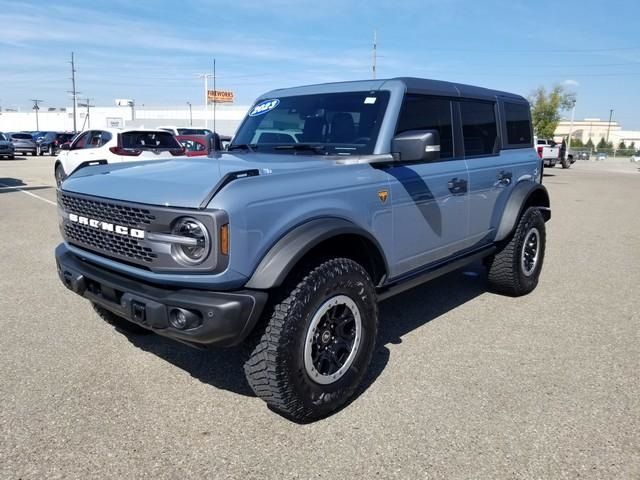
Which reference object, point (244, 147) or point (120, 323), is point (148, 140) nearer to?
point (244, 147)

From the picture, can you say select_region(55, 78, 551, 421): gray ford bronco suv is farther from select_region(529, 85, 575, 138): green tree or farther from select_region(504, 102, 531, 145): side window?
select_region(529, 85, 575, 138): green tree

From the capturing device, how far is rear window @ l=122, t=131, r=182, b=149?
12.1 meters

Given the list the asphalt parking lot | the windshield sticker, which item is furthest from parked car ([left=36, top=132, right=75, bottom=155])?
the windshield sticker

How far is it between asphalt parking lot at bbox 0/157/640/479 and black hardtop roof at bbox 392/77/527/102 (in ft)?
6.33

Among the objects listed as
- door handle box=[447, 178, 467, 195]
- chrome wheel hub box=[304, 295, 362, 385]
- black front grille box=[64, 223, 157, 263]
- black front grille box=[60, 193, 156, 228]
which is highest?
door handle box=[447, 178, 467, 195]

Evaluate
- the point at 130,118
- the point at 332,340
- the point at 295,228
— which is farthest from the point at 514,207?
the point at 130,118

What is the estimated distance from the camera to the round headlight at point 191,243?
2568 mm

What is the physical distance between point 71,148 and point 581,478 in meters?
13.8

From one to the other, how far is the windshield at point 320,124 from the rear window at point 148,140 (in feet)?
27.9

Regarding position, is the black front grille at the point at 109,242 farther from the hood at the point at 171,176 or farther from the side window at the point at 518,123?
the side window at the point at 518,123

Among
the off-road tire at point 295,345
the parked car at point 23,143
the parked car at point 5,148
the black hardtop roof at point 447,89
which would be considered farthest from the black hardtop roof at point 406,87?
the parked car at point 23,143

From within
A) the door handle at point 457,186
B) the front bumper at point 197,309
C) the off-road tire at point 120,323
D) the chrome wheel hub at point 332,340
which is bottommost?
the off-road tire at point 120,323

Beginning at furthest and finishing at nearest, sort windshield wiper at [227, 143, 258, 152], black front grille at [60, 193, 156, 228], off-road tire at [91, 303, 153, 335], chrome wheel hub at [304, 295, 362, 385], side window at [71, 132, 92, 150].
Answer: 1. side window at [71, 132, 92, 150]
2. windshield wiper at [227, 143, 258, 152]
3. off-road tire at [91, 303, 153, 335]
4. chrome wheel hub at [304, 295, 362, 385]
5. black front grille at [60, 193, 156, 228]

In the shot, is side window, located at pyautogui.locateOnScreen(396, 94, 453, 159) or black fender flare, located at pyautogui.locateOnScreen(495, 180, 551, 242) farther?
black fender flare, located at pyautogui.locateOnScreen(495, 180, 551, 242)
